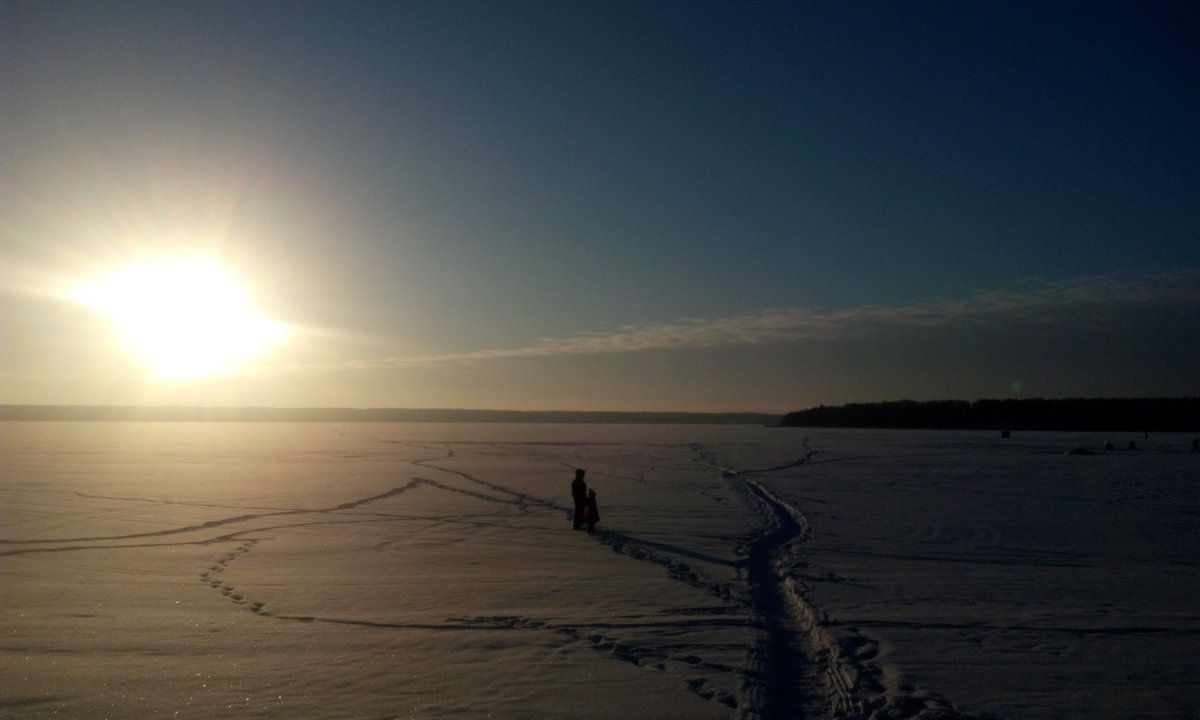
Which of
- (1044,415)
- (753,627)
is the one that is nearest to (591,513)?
(753,627)

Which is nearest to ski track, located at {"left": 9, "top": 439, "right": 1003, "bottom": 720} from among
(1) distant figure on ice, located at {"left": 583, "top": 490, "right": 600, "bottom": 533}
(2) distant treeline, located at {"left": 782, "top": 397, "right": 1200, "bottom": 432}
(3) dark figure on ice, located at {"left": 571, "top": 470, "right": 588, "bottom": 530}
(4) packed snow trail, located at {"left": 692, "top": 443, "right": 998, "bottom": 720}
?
(4) packed snow trail, located at {"left": 692, "top": 443, "right": 998, "bottom": 720}

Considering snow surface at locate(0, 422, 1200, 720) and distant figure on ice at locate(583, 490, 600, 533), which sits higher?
distant figure on ice at locate(583, 490, 600, 533)

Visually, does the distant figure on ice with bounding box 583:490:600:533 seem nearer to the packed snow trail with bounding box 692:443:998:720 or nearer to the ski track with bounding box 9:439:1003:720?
the ski track with bounding box 9:439:1003:720

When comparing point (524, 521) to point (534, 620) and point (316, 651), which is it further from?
point (316, 651)

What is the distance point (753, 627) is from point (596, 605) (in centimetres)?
163

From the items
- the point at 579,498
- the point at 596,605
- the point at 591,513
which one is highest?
the point at 579,498

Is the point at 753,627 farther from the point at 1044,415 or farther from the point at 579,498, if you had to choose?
the point at 1044,415

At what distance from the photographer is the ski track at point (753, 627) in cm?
563

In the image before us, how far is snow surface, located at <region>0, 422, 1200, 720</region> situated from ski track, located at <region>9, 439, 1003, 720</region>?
0.12 feet

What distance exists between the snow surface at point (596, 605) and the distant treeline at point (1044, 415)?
195ft

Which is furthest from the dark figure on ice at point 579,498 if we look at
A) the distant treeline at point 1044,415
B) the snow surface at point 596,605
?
the distant treeline at point 1044,415

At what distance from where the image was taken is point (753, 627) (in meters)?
7.53

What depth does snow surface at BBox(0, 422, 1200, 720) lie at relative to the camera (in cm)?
576

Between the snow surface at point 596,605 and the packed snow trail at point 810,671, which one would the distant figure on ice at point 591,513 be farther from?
the packed snow trail at point 810,671
